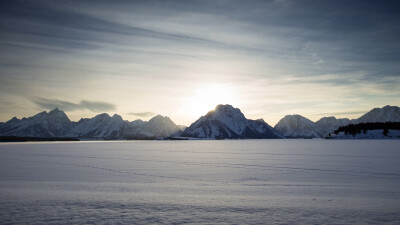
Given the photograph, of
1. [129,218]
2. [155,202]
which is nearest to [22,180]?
[155,202]

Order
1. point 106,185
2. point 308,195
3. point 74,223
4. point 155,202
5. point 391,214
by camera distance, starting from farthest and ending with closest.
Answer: point 106,185 → point 308,195 → point 155,202 → point 391,214 → point 74,223

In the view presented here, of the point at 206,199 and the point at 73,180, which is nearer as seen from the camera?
the point at 206,199

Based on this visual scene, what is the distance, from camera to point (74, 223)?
424 inches

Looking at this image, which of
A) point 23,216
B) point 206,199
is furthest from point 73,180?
point 206,199

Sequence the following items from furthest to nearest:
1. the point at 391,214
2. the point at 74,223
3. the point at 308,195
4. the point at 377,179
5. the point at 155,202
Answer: the point at 377,179
the point at 308,195
the point at 155,202
the point at 391,214
the point at 74,223

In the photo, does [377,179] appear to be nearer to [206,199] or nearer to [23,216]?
[206,199]

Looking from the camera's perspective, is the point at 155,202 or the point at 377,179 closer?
the point at 155,202

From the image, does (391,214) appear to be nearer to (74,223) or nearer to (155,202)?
(155,202)

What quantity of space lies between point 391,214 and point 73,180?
20051mm

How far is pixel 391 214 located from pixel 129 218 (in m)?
10.4

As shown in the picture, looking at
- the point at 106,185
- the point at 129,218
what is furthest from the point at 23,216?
the point at 106,185

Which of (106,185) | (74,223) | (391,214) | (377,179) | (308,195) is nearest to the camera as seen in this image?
(74,223)

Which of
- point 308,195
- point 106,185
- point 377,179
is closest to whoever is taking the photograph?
point 308,195

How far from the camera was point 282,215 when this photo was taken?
38.5 feet
